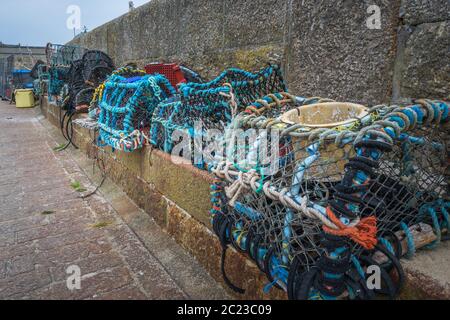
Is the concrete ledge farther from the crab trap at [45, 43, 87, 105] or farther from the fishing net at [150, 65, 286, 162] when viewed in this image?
the crab trap at [45, 43, 87, 105]

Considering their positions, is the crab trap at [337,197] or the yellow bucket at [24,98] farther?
the yellow bucket at [24,98]

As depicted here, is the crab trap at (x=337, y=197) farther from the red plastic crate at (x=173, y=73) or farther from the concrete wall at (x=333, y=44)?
the red plastic crate at (x=173, y=73)

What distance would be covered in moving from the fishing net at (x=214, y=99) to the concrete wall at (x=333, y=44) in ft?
1.19

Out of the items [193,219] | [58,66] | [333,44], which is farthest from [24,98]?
[333,44]

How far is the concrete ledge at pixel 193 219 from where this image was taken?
126 centimetres

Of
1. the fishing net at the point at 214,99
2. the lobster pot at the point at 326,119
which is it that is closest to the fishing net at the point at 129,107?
the fishing net at the point at 214,99

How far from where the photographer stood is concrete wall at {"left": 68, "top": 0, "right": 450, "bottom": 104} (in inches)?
75.0

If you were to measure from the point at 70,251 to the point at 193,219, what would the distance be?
1.01m

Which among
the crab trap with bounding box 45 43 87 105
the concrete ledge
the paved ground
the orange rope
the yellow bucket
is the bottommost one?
the paved ground

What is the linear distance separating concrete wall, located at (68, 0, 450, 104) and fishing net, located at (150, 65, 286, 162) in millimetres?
363

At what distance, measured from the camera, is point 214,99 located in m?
2.41

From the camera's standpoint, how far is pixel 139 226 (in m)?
3.08

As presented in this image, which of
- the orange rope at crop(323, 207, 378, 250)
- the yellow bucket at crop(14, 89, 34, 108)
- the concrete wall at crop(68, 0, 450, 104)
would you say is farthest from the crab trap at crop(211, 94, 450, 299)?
the yellow bucket at crop(14, 89, 34, 108)

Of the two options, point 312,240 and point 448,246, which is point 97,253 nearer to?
point 312,240
